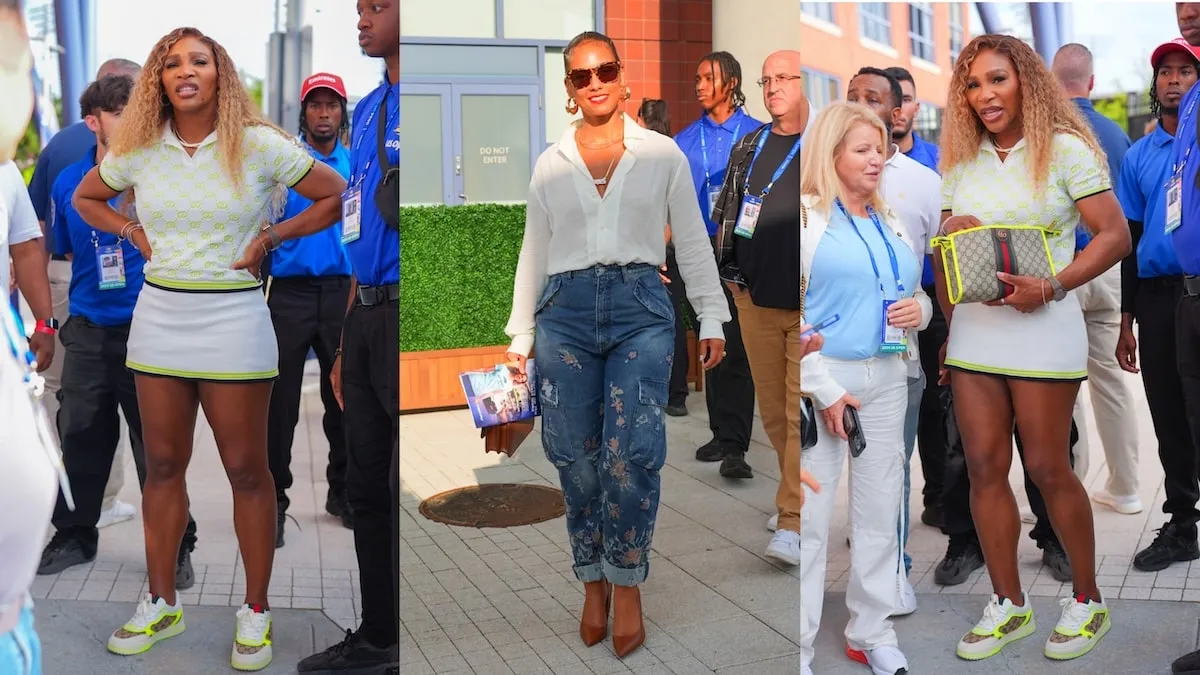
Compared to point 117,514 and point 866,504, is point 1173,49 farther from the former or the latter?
point 117,514

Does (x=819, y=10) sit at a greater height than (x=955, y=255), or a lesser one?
greater

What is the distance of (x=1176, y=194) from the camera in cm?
348

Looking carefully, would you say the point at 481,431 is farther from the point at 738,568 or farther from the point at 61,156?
the point at 61,156

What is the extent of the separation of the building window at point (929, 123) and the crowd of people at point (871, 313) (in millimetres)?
63

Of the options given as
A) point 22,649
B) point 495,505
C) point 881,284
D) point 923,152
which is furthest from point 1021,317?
point 22,649

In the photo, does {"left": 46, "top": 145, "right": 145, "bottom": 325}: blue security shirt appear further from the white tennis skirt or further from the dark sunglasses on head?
the dark sunglasses on head

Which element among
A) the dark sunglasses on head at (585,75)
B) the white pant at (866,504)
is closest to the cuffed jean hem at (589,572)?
the white pant at (866,504)

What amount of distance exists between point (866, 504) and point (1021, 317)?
0.65 m

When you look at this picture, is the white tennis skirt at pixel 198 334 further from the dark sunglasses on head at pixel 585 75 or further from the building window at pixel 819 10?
the building window at pixel 819 10

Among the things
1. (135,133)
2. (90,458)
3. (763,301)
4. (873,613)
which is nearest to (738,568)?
(873,613)

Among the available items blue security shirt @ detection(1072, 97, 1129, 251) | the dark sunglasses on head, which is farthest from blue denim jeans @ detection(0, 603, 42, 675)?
blue security shirt @ detection(1072, 97, 1129, 251)

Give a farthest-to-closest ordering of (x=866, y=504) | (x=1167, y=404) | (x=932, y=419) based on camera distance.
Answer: (x=932, y=419), (x=1167, y=404), (x=866, y=504)

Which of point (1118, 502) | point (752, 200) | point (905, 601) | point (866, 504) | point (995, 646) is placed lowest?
point (995, 646)

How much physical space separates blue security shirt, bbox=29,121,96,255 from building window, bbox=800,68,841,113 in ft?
5.59
